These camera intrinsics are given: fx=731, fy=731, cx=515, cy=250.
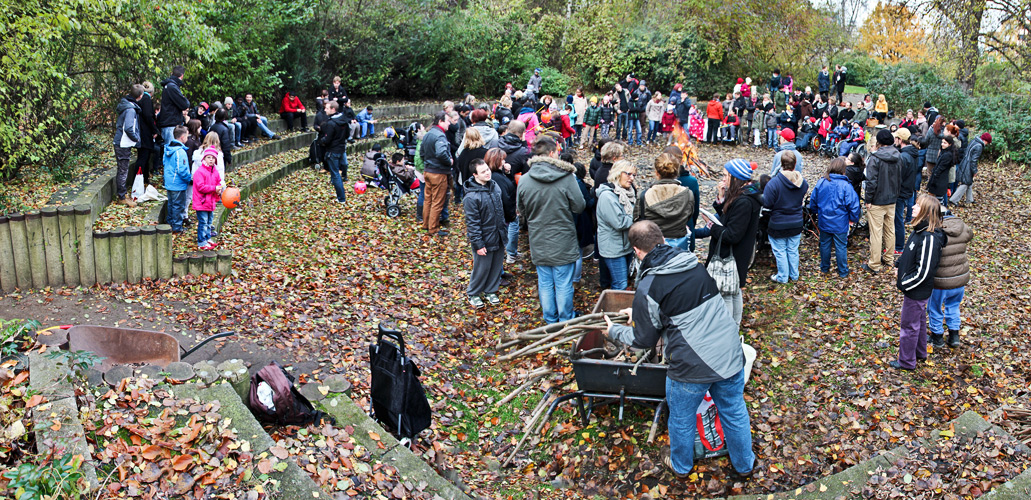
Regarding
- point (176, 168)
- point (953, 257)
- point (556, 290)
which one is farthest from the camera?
point (176, 168)

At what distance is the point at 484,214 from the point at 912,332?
4572 millimetres

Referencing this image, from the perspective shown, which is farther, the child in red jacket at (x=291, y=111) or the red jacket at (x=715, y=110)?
the red jacket at (x=715, y=110)

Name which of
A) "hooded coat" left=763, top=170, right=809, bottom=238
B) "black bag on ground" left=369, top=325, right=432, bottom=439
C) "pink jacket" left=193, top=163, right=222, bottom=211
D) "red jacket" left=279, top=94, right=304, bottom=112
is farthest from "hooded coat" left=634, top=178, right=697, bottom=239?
"red jacket" left=279, top=94, right=304, bottom=112

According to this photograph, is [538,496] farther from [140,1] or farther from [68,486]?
[140,1]

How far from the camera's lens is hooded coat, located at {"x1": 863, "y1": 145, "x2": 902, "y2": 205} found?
9852mm

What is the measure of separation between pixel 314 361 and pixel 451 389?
1365 mm

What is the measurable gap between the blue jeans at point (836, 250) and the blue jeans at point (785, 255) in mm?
558

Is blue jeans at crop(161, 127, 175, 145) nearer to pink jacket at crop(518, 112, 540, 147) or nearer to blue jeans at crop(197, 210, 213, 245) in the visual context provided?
blue jeans at crop(197, 210, 213, 245)

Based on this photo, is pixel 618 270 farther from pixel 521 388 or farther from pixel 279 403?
pixel 279 403

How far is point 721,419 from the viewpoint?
555 centimetres

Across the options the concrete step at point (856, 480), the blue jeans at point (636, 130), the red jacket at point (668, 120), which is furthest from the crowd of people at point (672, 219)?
the red jacket at point (668, 120)

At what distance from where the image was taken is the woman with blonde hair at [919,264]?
6.77 meters

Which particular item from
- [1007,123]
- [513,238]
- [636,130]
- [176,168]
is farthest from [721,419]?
[1007,123]

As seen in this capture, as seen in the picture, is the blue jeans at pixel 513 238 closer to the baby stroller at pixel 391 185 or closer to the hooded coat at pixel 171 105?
the baby stroller at pixel 391 185
